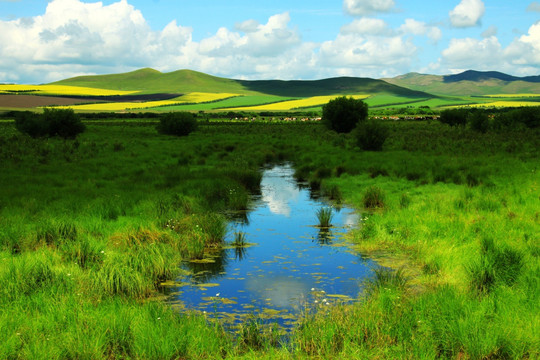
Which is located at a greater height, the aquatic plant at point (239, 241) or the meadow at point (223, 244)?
the meadow at point (223, 244)

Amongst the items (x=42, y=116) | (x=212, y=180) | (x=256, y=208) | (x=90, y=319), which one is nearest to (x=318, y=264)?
(x=90, y=319)

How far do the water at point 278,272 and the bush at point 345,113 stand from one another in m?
43.5

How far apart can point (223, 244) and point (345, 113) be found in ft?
159

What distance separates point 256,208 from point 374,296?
Answer: 38.3 ft

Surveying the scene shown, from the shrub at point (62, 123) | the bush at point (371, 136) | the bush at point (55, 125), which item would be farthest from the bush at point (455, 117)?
the bush at point (55, 125)

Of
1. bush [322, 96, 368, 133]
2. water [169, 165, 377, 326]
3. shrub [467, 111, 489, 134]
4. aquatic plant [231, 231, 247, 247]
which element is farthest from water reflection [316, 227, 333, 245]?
shrub [467, 111, 489, 134]

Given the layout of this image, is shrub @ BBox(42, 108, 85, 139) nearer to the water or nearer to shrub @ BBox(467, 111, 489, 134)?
the water

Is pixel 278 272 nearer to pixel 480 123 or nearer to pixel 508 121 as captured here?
pixel 480 123

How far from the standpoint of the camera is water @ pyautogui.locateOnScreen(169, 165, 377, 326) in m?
9.81

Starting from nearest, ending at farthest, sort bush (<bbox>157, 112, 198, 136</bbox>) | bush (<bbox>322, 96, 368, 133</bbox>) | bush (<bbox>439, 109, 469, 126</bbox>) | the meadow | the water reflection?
the meadow, the water reflection, bush (<bbox>157, 112, 198, 136</bbox>), bush (<bbox>322, 96, 368, 133</bbox>), bush (<bbox>439, 109, 469, 126</bbox>)

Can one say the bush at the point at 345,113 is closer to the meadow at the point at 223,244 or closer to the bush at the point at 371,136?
the bush at the point at 371,136

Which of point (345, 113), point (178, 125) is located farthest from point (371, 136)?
point (178, 125)

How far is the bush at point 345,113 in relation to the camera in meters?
60.8

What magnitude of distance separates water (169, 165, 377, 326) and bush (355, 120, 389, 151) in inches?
868
